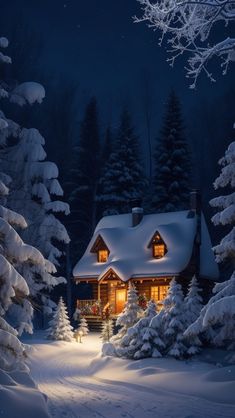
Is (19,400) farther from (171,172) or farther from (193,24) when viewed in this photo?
(171,172)

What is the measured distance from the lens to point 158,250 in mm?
34625

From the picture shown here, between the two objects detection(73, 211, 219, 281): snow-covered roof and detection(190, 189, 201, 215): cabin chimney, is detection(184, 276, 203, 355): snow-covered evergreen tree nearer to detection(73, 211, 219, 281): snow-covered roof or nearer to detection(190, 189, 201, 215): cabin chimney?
detection(73, 211, 219, 281): snow-covered roof

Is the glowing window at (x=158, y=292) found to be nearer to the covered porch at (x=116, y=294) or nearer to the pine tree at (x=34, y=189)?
the covered porch at (x=116, y=294)

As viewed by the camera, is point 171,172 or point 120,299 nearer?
point 120,299

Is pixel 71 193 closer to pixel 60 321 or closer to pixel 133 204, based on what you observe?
pixel 133 204

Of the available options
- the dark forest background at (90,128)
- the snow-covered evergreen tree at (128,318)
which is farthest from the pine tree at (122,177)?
the snow-covered evergreen tree at (128,318)

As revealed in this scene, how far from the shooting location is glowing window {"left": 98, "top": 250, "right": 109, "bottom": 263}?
37.0 metres

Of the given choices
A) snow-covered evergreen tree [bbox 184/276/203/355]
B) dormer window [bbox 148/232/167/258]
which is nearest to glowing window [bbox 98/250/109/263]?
dormer window [bbox 148/232/167/258]

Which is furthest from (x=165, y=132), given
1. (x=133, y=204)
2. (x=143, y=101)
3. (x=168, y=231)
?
(x=143, y=101)

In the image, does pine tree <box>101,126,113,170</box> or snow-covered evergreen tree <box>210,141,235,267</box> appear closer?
snow-covered evergreen tree <box>210,141,235,267</box>

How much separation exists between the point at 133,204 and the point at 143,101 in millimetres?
27338

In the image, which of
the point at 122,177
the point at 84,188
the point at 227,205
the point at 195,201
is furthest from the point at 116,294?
the point at 227,205

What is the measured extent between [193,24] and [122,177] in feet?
114

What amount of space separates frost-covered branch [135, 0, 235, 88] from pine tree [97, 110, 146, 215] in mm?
33597
